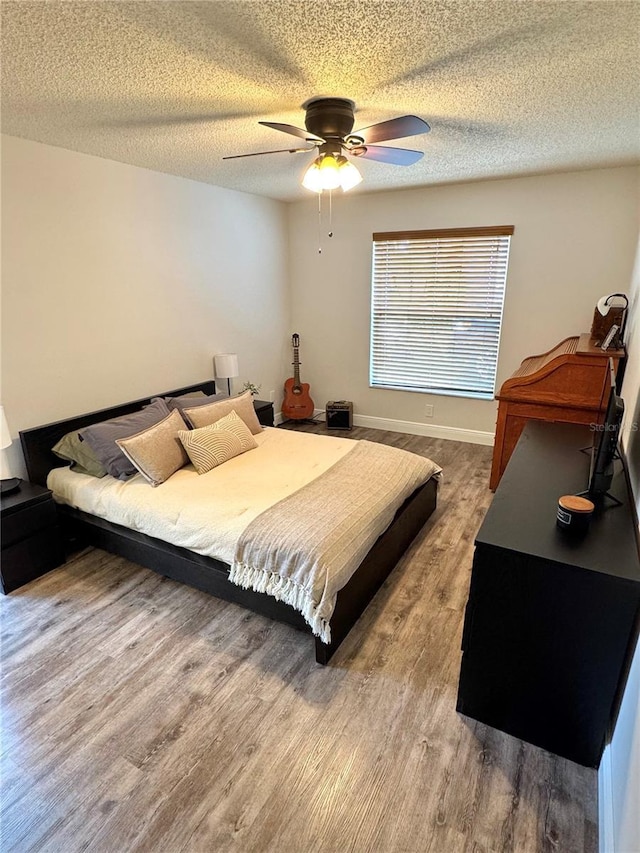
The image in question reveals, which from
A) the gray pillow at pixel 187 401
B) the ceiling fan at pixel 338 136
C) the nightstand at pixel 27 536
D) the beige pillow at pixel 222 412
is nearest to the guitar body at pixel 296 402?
the beige pillow at pixel 222 412

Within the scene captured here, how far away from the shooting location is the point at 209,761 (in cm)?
162

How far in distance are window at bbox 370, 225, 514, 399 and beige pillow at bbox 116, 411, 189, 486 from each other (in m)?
2.82

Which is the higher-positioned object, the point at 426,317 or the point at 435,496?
the point at 426,317

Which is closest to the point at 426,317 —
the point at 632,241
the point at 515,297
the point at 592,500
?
the point at 515,297

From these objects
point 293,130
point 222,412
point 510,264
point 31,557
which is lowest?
point 31,557

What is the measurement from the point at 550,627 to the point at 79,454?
280 cm

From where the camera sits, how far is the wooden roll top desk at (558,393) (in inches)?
121

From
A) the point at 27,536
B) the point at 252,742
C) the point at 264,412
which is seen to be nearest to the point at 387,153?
the point at 264,412

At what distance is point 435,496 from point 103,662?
2.33m

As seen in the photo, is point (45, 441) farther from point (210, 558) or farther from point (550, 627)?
point (550, 627)

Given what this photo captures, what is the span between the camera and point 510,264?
4.11m

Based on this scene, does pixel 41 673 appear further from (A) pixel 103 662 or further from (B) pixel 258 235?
(B) pixel 258 235

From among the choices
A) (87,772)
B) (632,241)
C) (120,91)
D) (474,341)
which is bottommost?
(87,772)

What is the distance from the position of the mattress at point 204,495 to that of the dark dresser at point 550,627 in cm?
119
